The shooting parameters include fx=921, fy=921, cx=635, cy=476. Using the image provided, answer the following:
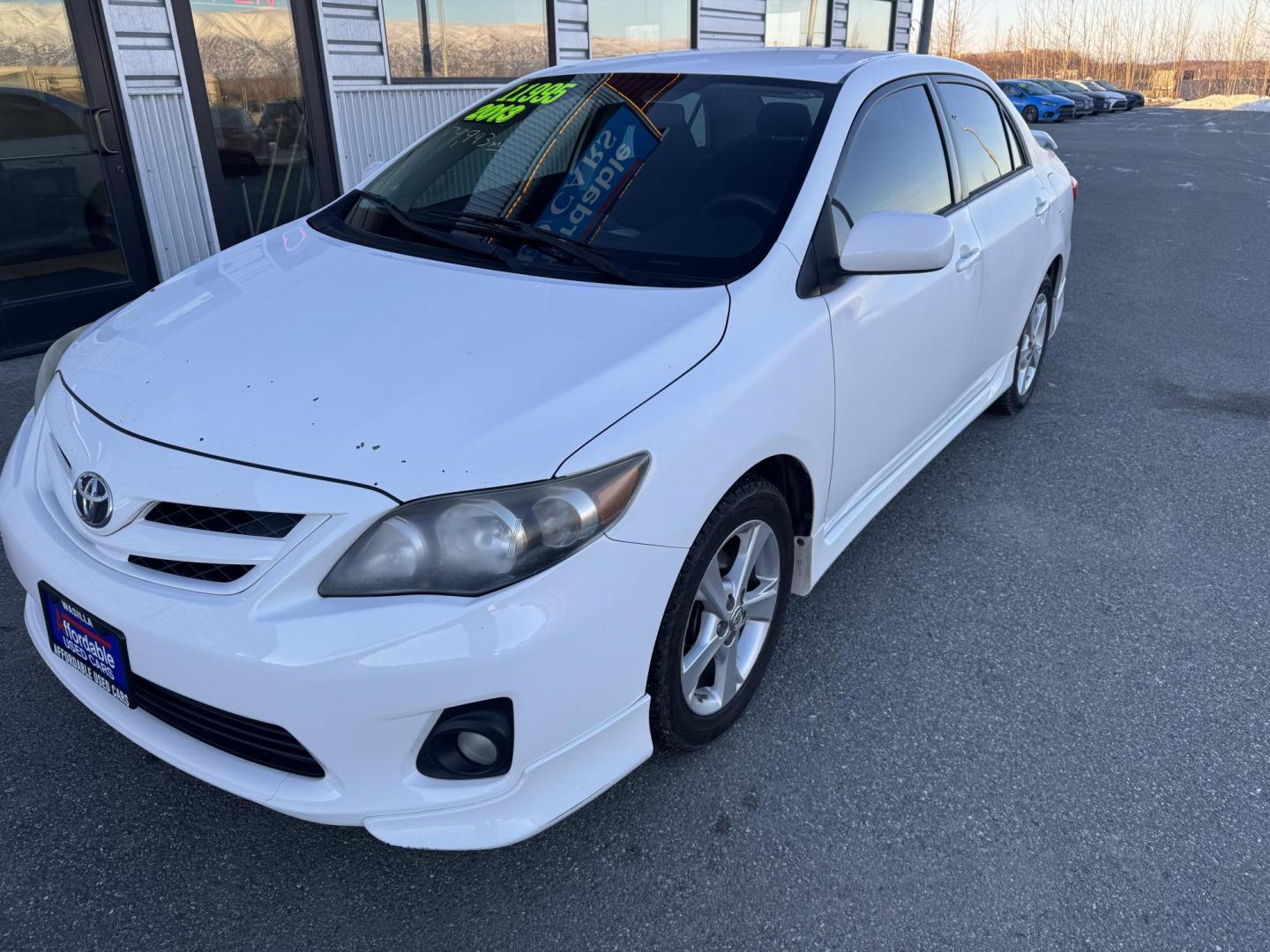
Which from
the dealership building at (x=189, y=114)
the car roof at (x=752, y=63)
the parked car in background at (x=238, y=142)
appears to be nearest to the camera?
the car roof at (x=752, y=63)

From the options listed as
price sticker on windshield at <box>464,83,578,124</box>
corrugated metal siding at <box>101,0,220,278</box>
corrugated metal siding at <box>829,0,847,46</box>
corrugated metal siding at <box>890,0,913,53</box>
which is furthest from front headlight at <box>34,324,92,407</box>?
corrugated metal siding at <box>890,0,913,53</box>

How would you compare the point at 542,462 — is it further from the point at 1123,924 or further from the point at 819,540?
the point at 1123,924

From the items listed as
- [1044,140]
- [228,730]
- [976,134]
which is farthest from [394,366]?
[1044,140]

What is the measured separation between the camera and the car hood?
1.72m

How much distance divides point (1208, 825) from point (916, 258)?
1507mm

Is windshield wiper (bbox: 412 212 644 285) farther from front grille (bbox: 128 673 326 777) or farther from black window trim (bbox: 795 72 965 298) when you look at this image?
front grille (bbox: 128 673 326 777)

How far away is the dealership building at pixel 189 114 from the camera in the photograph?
5168 millimetres

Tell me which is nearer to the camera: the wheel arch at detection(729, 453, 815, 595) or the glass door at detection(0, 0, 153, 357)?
the wheel arch at detection(729, 453, 815, 595)

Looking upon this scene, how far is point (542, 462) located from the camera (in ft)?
5.57

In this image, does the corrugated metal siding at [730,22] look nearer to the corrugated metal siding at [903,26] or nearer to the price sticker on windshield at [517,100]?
the corrugated metal siding at [903,26]

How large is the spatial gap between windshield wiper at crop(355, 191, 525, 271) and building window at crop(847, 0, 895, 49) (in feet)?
38.1

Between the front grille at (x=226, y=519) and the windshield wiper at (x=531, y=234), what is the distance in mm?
1013

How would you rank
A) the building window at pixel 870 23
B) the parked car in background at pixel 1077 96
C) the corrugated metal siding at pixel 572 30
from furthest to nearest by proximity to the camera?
1. the parked car in background at pixel 1077 96
2. the building window at pixel 870 23
3. the corrugated metal siding at pixel 572 30

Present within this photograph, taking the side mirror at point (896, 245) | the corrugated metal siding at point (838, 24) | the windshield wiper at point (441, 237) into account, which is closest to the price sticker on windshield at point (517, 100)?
the windshield wiper at point (441, 237)
